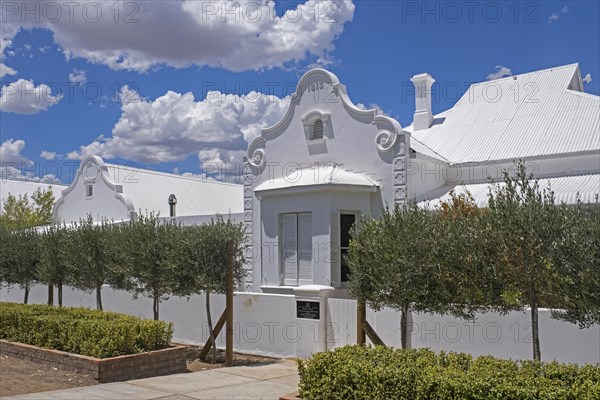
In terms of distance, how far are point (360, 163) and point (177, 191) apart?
17.4 metres

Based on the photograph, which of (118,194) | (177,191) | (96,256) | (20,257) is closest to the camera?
(96,256)

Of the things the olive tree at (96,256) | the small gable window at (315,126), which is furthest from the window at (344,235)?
the olive tree at (96,256)

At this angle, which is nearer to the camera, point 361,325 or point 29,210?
point 361,325

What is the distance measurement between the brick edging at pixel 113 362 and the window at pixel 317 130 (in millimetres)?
8125

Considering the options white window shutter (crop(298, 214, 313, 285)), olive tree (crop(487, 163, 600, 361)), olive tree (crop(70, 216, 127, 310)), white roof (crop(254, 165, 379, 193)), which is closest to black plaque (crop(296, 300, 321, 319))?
white window shutter (crop(298, 214, 313, 285))

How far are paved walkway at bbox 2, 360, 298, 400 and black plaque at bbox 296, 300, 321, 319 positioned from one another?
4.93 feet

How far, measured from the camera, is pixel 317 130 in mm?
18875

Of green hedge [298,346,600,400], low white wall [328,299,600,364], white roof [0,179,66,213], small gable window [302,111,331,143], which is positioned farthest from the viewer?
white roof [0,179,66,213]

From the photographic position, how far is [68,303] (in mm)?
22438

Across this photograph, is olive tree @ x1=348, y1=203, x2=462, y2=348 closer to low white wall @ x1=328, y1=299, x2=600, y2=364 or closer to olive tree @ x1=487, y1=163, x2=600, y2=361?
olive tree @ x1=487, y1=163, x2=600, y2=361

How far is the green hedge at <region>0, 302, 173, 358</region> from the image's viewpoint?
39.8 feet

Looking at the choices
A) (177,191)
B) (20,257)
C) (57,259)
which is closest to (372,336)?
(57,259)

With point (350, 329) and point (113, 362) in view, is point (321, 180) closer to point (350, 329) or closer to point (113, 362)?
point (350, 329)

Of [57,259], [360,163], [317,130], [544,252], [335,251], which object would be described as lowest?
[544,252]
